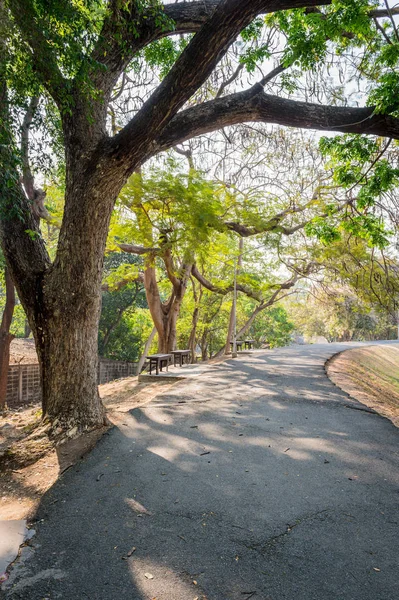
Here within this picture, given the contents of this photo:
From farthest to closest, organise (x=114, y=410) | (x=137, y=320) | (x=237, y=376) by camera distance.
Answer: (x=137, y=320) → (x=237, y=376) → (x=114, y=410)

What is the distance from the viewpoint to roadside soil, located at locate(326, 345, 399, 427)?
7.30 m

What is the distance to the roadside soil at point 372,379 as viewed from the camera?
7.30m

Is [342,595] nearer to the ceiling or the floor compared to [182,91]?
nearer to the floor

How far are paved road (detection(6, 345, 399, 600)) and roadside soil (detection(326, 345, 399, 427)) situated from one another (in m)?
1.60

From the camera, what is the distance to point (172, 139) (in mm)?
5508

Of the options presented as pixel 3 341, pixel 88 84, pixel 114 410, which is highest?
pixel 88 84

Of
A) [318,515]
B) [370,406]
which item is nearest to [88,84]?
[318,515]

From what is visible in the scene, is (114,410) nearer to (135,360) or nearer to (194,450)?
(194,450)

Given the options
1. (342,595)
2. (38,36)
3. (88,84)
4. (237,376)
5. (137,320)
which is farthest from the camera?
(137,320)

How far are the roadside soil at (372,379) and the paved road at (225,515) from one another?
5.25 ft

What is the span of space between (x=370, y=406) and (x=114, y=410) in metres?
4.59

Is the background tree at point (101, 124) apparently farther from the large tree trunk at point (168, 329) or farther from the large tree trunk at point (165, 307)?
the large tree trunk at point (168, 329)

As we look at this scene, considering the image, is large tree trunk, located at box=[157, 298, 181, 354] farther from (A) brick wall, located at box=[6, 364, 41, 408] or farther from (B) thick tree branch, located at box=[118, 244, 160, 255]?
(A) brick wall, located at box=[6, 364, 41, 408]

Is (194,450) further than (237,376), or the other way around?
(237,376)
